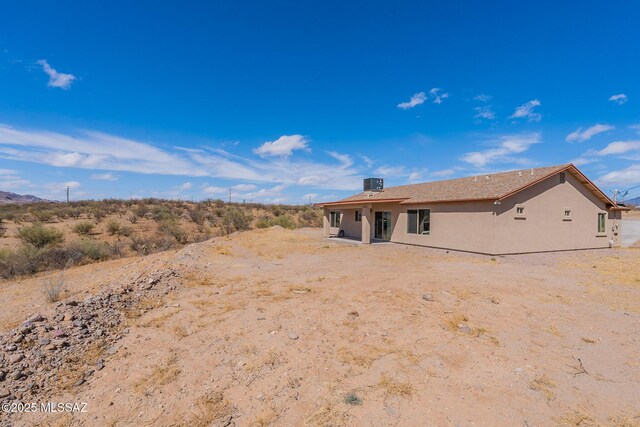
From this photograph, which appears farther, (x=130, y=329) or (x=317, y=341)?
(x=130, y=329)

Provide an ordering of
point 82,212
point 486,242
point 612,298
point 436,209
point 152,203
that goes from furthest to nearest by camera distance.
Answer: point 152,203 < point 82,212 < point 436,209 < point 486,242 < point 612,298

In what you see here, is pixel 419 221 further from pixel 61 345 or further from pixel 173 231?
pixel 173 231

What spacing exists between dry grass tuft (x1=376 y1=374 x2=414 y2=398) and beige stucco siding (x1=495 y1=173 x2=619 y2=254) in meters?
12.8

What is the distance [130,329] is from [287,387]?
3.75 m

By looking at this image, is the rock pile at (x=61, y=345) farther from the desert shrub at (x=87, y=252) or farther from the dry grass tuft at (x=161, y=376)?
the desert shrub at (x=87, y=252)

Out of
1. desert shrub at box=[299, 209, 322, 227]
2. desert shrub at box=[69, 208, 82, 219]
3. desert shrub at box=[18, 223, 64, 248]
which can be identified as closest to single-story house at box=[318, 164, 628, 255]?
desert shrub at box=[18, 223, 64, 248]

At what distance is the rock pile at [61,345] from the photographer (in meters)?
4.34

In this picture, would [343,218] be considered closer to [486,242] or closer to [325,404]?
[486,242]

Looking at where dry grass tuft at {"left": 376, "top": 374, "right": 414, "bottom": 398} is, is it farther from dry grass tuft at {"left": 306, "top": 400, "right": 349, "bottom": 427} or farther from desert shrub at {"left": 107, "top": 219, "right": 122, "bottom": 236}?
desert shrub at {"left": 107, "top": 219, "right": 122, "bottom": 236}

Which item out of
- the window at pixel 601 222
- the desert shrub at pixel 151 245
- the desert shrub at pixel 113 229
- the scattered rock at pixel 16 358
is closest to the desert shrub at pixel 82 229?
the desert shrub at pixel 113 229

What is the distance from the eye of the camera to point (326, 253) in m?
15.8

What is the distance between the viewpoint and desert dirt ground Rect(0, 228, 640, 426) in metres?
3.75

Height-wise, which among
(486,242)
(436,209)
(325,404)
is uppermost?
(436,209)

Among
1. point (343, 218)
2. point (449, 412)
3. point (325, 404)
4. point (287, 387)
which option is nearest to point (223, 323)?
point (287, 387)
